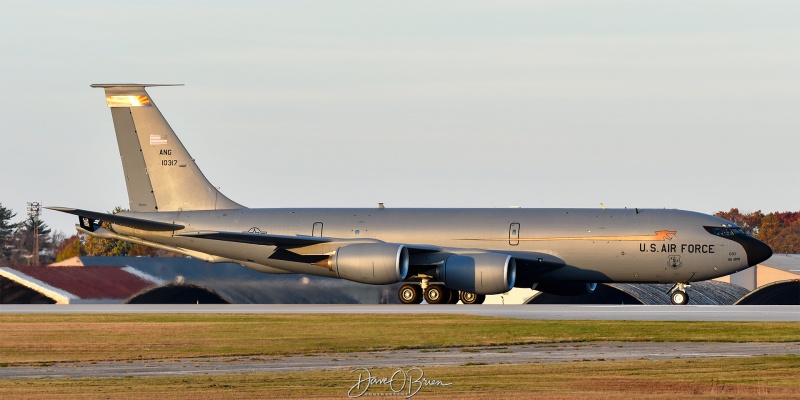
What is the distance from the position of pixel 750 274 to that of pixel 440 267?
27150 millimetres

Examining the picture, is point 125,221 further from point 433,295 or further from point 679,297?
point 679,297

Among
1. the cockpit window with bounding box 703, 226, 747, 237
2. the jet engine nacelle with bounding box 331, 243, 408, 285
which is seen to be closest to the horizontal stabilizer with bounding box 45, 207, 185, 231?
the jet engine nacelle with bounding box 331, 243, 408, 285

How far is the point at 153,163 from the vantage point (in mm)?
51531

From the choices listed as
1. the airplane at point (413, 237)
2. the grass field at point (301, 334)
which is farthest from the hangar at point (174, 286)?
the grass field at point (301, 334)

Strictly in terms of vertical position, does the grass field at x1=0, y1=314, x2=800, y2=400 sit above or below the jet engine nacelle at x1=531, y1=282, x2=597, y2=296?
below

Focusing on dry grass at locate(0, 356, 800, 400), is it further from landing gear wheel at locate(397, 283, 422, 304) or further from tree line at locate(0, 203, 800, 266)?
tree line at locate(0, 203, 800, 266)

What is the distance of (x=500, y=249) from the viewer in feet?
153

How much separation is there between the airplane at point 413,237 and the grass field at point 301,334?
28.7 feet

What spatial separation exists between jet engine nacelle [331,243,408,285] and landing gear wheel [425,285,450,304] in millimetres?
2206

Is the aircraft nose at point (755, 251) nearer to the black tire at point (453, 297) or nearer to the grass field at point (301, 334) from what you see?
the black tire at point (453, 297)

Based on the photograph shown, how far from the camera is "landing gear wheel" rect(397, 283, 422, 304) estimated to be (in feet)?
157

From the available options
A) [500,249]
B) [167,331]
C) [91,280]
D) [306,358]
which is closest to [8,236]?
[91,280]

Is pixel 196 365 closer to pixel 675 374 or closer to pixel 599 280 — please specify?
pixel 675 374

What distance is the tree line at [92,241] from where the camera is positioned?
9700cm
